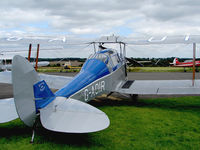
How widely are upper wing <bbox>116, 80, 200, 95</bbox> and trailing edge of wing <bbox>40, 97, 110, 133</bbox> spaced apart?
3.81 meters

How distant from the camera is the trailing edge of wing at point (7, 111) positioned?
3.55m

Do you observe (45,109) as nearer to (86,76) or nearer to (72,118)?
(72,118)

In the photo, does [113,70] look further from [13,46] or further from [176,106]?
[13,46]

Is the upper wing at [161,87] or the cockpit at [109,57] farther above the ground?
the cockpit at [109,57]

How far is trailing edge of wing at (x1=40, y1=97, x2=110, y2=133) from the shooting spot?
299 cm

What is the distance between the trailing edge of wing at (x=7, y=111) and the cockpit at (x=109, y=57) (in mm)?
3516

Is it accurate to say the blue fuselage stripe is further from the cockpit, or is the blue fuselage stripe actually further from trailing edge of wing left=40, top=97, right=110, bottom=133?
trailing edge of wing left=40, top=97, right=110, bottom=133

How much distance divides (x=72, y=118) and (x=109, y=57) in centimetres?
428

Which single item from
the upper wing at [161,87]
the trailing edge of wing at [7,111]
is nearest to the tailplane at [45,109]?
the trailing edge of wing at [7,111]

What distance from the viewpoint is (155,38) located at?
321 inches

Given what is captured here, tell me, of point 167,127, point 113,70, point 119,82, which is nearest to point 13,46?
point 113,70

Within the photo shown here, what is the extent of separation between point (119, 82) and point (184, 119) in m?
2.97

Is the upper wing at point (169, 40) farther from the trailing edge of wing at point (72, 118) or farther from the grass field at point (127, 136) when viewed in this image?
the trailing edge of wing at point (72, 118)

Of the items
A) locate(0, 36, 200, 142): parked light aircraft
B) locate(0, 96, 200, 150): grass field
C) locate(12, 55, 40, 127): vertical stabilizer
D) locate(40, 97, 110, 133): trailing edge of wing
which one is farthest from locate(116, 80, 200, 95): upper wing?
locate(12, 55, 40, 127): vertical stabilizer
